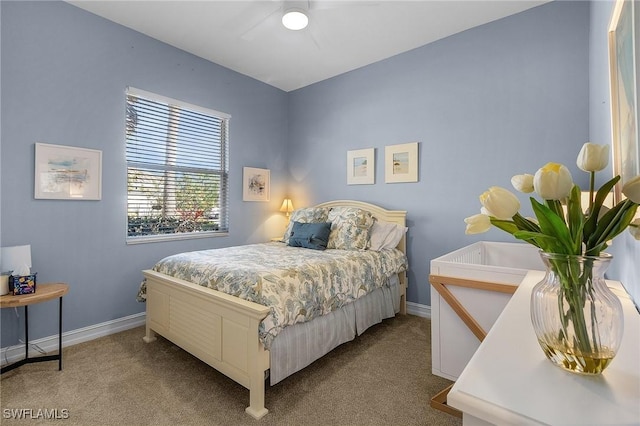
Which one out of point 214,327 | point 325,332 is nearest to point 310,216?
point 325,332

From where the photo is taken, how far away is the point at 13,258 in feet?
7.00

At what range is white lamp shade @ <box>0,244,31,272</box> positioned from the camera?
6.93ft

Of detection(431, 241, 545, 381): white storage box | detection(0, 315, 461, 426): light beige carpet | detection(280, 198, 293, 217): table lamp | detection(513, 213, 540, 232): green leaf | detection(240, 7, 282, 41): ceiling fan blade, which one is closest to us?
detection(513, 213, 540, 232): green leaf

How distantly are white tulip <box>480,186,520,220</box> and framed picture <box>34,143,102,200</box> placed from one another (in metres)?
3.09

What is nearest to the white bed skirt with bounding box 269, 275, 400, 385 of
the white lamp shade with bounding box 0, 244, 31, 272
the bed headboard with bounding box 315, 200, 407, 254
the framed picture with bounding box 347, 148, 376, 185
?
the bed headboard with bounding box 315, 200, 407, 254

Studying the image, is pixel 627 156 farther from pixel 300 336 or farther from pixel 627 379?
pixel 300 336

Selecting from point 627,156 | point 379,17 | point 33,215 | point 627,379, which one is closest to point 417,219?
point 379,17

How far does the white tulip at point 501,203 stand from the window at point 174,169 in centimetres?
316

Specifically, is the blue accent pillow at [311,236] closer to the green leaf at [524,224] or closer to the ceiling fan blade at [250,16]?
the ceiling fan blade at [250,16]

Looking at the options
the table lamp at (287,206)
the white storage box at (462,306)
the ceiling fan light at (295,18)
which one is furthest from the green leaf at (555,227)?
the table lamp at (287,206)

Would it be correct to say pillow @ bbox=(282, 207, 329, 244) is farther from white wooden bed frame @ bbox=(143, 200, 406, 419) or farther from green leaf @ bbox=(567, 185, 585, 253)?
green leaf @ bbox=(567, 185, 585, 253)

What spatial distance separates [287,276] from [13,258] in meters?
1.92

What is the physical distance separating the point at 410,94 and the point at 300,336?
9.09 feet

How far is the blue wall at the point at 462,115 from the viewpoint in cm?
258
